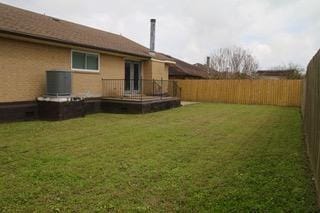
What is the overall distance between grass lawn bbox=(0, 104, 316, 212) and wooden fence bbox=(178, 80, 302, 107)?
13.1 meters

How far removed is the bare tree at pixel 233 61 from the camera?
134 ft

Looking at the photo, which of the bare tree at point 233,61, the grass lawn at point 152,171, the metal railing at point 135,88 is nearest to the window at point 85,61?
the metal railing at point 135,88

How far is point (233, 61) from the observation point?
41.1m

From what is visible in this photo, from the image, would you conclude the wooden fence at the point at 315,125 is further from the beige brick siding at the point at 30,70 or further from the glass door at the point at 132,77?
the glass door at the point at 132,77

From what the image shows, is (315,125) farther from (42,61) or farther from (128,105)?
(128,105)

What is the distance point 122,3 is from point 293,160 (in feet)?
52.4

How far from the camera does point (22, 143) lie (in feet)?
24.1

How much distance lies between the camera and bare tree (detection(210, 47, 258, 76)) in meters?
40.8

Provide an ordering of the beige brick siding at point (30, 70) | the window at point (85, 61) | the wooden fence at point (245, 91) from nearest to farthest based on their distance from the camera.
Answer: the beige brick siding at point (30, 70), the window at point (85, 61), the wooden fence at point (245, 91)

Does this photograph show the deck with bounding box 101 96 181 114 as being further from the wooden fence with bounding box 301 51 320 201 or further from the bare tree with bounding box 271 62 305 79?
the bare tree with bounding box 271 62 305 79

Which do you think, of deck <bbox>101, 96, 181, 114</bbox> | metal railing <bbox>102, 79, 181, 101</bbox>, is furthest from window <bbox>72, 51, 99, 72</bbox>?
deck <bbox>101, 96, 181, 114</bbox>

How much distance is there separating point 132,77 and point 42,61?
745 centimetres

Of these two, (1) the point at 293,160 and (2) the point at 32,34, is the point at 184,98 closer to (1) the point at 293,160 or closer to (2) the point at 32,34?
(2) the point at 32,34

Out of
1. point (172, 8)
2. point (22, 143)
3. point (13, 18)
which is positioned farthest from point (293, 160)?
point (172, 8)
